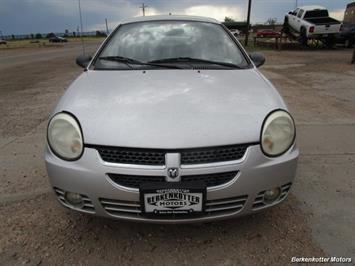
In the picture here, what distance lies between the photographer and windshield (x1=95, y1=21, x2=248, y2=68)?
3.13 m

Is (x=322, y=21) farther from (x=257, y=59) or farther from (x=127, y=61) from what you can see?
(x=127, y=61)

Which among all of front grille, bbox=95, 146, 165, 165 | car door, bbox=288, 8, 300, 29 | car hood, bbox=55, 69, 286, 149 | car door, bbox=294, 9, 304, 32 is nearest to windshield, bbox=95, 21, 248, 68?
car hood, bbox=55, 69, 286, 149

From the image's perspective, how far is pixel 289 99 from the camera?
6.81 m

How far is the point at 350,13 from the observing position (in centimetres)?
2078

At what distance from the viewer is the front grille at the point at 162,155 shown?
1.93 meters

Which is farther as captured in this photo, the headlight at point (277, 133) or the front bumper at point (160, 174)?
the headlight at point (277, 133)

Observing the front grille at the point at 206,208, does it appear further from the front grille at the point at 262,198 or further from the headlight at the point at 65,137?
the headlight at the point at 65,137

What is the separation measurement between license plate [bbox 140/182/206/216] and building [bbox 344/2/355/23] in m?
22.0

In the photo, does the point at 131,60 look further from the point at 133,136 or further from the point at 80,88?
the point at 133,136

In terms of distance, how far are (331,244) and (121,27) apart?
2.86 meters

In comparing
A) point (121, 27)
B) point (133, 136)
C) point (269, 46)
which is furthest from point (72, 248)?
point (269, 46)

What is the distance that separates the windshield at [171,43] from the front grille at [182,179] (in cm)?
138

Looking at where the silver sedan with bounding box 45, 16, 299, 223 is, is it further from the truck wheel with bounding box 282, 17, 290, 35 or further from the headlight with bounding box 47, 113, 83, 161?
the truck wheel with bounding box 282, 17, 290, 35

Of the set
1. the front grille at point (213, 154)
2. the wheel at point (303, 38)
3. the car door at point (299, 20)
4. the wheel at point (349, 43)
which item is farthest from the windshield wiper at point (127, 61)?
the wheel at point (349, 43)
